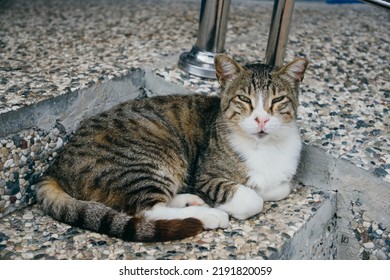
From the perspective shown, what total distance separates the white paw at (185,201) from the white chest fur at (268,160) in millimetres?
206

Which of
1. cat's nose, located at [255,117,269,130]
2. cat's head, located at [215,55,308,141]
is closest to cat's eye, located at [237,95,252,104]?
cat's head, located at [215,55,308,141]

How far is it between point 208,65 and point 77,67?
654mm

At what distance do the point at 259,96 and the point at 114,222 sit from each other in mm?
717

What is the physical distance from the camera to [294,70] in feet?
6.74

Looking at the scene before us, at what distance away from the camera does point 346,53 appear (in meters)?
3.17

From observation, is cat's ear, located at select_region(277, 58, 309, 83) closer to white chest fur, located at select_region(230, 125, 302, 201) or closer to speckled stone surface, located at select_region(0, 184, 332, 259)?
white chest fur, located at select_region(230, 125, 302, 201)

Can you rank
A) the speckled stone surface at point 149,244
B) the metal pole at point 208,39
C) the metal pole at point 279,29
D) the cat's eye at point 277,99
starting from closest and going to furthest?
the speckled stone surface at point 149,244
the cat's eye at point 277,99
the metal pole at point 279,29
the metal pole at point 208,39

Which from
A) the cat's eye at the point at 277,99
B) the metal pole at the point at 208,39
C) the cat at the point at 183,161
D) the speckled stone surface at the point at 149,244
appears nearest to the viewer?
the speckled stone surface at the point at 149,244

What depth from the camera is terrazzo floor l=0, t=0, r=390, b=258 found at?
81.0 inches

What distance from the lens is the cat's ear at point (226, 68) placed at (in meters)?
2.06

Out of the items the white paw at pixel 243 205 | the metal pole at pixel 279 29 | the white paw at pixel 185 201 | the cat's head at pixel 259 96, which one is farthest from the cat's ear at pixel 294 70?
the white paw at pixel 185 201

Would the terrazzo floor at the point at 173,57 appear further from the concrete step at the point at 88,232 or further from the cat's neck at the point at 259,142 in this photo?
the cat's neck at the point at 259,142

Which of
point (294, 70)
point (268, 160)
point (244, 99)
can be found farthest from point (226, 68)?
point (268, 160)

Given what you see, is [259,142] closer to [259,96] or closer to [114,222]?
[259,96]
